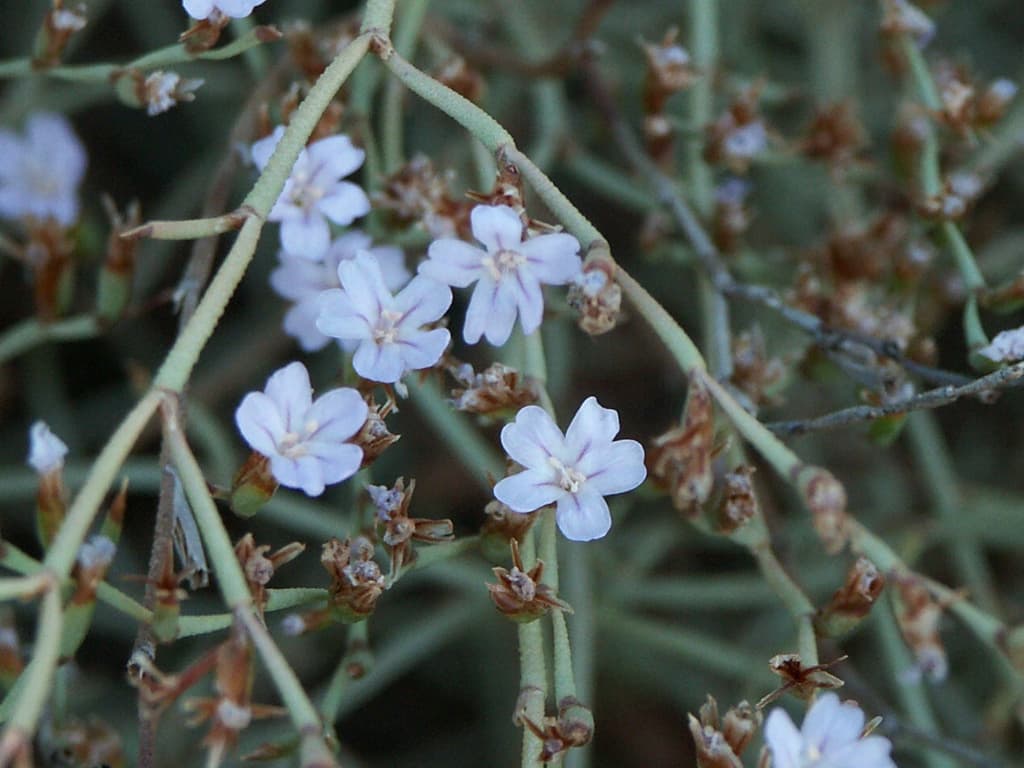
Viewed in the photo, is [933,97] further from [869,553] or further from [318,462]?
[318,462]

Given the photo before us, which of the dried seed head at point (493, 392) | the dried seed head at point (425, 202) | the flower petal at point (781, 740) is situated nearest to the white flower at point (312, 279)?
the dried seed head at point (425, 202)

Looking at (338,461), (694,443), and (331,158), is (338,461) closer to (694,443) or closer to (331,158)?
(694,443)

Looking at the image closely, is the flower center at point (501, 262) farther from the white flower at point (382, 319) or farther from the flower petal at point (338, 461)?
the flower petal at point (338, 461)

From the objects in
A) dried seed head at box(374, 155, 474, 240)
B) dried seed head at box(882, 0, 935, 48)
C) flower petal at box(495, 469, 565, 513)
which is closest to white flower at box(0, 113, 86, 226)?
dried seed head at box(374, 155, 474, 240)

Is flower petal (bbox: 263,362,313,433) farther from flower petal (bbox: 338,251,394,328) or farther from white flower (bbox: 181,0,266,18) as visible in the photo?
white flower (bbox: 181,0,266,18)

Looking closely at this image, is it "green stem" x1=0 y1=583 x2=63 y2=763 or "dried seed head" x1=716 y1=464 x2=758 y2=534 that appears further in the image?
"dried seed head" x1=716 y1=464 x2=758 y2=534

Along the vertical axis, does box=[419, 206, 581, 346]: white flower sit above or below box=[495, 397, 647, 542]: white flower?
above

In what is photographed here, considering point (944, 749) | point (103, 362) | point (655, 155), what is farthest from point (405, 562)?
point (103, 362)
